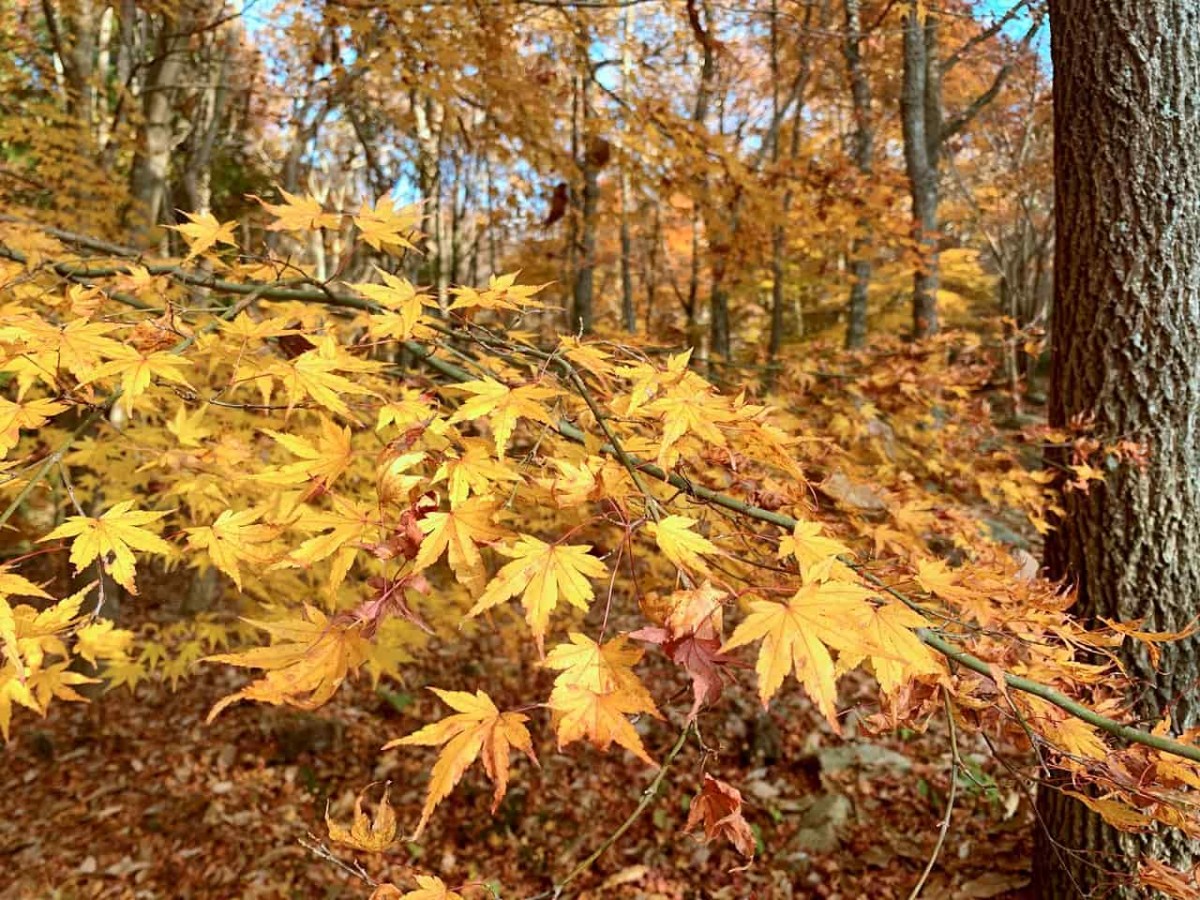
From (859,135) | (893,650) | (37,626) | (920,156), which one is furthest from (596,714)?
(859,135)

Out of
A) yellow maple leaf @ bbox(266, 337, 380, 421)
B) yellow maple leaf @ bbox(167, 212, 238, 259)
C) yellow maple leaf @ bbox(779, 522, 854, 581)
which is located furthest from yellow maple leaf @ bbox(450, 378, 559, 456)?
yellow maple leaf @ bbox(167, 212, 238, 259)

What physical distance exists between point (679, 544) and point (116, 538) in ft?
3.23

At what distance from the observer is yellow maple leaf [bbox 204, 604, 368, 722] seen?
102 cm

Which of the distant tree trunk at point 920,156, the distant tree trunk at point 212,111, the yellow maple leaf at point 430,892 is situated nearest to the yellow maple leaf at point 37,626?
the yellow maple leaf at point 430,892

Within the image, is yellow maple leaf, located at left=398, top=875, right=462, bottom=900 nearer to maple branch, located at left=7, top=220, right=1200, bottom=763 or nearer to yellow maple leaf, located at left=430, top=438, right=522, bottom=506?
yellow maple leaf, located at left=430, top=438, right=522, bottom=506

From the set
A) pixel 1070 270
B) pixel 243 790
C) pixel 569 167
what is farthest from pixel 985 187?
pixel 243 790

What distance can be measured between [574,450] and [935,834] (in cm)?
384

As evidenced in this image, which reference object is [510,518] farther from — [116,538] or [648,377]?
[116,538]

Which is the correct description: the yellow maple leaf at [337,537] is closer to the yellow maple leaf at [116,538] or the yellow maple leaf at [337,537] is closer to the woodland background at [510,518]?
the woodland background at [510,518]

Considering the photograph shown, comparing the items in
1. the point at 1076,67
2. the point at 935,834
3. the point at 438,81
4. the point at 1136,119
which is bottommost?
the point at 935,834

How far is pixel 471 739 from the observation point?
1.00m

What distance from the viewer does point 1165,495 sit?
8.40ft

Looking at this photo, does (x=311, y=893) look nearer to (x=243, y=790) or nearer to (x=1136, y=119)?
(x=243, y=790)

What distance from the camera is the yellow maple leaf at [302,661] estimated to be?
1019 mm
